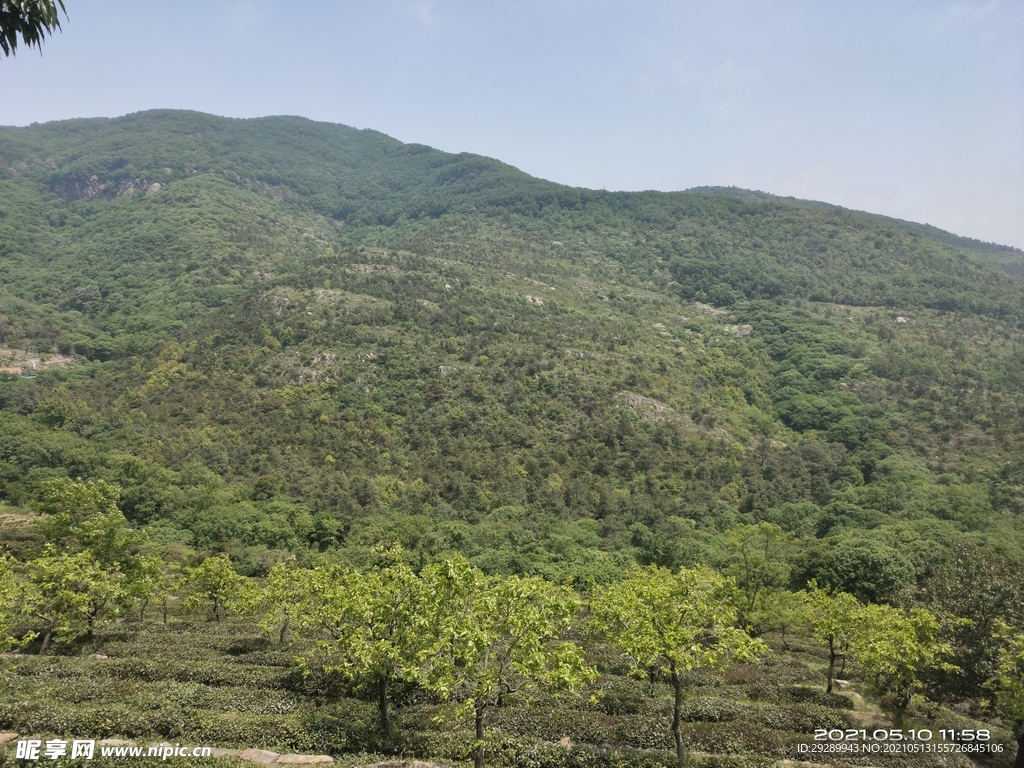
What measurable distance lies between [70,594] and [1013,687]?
1615 inches

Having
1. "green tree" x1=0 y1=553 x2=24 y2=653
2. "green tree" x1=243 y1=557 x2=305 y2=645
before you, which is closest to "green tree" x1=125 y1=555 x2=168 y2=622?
"green tree" x1=0 y1=553 x2=24 y2=653

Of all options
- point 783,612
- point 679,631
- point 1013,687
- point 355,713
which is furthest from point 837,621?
point 355,713

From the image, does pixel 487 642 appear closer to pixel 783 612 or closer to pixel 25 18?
pixel 25 18

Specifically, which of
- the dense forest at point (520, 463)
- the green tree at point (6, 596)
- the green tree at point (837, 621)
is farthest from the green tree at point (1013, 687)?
the green tree at point (6, 596)

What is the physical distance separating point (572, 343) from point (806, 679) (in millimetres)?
107855

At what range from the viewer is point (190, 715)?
21000mm

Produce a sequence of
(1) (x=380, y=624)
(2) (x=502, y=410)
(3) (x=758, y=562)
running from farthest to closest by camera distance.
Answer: (2) (x=502, y=410), (3) (x=758, y=562), (1) (x=380, y=624)

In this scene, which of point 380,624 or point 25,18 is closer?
point 25,18

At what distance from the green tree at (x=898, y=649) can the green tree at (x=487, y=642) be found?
16937 millimetres

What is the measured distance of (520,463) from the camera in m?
101

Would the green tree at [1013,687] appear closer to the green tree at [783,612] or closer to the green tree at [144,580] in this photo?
the green tree at [783,612]

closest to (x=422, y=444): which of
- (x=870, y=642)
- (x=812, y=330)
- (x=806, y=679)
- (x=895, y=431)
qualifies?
(x=806, y=679)

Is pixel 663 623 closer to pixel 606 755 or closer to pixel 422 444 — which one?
pixel 606 755

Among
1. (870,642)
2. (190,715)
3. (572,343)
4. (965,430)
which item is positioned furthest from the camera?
(572,343)
